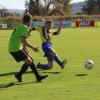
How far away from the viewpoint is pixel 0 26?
6438cm

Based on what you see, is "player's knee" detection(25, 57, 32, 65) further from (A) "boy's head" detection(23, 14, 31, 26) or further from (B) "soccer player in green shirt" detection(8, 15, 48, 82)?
(A) "boy's head" detection(23, 14, 31, 26)

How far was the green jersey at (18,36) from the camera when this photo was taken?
12328 mm

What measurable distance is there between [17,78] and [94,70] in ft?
11.4

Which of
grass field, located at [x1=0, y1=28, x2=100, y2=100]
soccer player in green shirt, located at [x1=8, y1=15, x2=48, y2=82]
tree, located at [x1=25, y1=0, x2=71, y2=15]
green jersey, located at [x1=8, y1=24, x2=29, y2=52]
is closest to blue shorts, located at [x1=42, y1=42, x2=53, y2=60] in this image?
grass field, located at [x1=0, y1=28, x2=100, y2=100]

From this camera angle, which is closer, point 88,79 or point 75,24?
point 88,79

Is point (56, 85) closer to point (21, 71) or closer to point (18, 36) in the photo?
point (21, 71)

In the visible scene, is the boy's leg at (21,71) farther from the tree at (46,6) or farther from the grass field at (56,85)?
the tree at (46,6)

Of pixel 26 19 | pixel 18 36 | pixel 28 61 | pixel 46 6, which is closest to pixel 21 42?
pixel 18 36

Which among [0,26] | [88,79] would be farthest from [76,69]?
[0,26]

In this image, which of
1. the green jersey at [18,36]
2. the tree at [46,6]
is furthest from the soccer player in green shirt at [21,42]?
the tree at [46,6]

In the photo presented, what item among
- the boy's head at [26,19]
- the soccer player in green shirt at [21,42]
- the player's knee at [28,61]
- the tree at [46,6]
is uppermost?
the boy's head at [26,19]

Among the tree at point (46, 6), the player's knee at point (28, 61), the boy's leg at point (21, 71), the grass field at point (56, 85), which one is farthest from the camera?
the tree at point (46, 6)

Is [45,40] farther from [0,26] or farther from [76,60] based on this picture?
[0,26]

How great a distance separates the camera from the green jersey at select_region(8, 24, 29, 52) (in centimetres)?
1233
